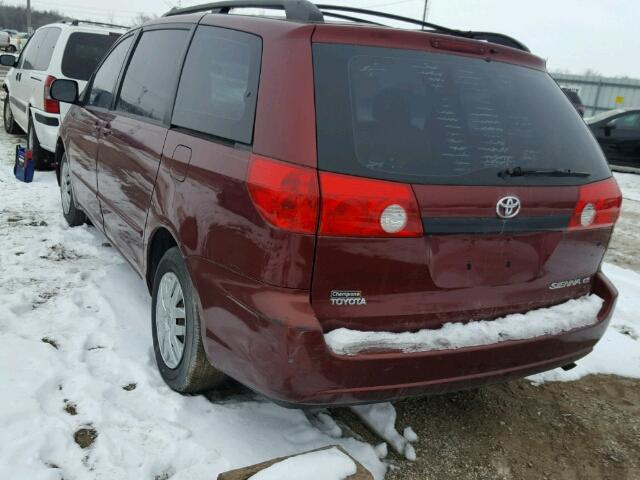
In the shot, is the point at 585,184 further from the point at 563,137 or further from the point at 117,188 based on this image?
the point at 117,188

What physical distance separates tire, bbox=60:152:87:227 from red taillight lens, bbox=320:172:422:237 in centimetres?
366

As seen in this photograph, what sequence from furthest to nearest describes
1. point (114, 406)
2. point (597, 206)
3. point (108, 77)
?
1. point (108, 77)
2. point (114, 406)
3. point (597, 206)

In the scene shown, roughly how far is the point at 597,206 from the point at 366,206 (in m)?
1.20

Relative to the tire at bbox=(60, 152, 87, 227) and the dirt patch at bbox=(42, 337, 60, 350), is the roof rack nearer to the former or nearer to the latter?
the dirt patch at bbox=(42, 337, 60, 350)

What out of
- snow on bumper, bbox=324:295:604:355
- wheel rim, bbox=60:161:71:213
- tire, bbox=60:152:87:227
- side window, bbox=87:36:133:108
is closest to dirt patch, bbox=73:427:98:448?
snow on bumper, bbox=324:295:604:355

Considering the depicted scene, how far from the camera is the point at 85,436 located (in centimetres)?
243

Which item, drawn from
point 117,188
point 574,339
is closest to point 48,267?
point 117,188

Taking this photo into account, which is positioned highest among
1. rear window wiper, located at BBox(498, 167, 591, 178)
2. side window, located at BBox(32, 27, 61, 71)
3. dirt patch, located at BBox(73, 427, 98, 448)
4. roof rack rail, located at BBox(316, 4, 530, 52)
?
roof rack rail, located at BBox(316, 4, 530, 52)

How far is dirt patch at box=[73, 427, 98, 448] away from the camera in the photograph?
2.38 m

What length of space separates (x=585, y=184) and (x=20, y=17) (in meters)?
121

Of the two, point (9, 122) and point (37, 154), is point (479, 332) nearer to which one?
point (37, 154)

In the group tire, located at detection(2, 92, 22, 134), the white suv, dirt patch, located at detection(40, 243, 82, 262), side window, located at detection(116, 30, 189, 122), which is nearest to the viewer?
side window, located at detection(116, 30, 189, 122)

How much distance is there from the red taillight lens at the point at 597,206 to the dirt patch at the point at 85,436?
7.25ft

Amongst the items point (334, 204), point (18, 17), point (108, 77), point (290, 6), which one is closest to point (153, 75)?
point (108, 77)
